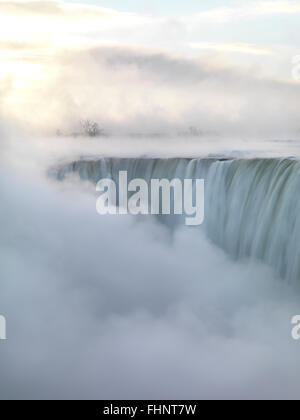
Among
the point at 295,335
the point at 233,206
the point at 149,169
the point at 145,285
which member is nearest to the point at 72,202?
the point at 149,169

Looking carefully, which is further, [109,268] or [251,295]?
[109,268]

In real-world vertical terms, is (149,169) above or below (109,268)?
above

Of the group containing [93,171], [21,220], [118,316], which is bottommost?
[118,316]

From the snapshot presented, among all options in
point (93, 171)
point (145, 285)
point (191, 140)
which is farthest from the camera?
point (191, 140)

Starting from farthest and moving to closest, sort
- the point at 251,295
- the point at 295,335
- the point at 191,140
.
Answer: the point at 191,140
the point at 251,295
the point at 295,335

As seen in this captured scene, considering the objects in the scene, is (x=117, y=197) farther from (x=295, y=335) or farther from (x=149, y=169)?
(x=295, y=335)

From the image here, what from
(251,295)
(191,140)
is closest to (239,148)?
(191,140)
